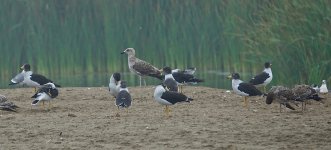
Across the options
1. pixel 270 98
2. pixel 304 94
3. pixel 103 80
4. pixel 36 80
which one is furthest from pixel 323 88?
pixel 103 80

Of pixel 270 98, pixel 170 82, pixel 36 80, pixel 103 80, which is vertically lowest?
pixel 270 98

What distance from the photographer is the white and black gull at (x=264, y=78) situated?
1858 centimetres

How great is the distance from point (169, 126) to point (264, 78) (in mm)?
5421

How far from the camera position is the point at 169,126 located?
13.6 meters

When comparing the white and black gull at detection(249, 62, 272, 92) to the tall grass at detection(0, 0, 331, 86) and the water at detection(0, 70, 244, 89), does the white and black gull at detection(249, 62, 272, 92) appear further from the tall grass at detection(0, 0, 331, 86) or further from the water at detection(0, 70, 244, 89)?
the tall grass at detection(0, 0, 331, 86)

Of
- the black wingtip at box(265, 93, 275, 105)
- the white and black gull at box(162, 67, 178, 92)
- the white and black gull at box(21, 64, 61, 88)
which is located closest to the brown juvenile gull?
the black wingtip at box(265, 93, 275, 105)

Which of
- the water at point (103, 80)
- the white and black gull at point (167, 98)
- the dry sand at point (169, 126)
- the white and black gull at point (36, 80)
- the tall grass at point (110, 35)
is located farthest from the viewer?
the tall grass at point (110, 35)

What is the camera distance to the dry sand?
12.0 metres

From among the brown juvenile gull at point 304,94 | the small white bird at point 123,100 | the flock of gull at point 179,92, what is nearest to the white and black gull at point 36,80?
the flock of gull at point 179,92

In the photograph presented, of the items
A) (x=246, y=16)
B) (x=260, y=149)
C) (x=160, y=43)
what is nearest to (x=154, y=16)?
(x=160, y=43)

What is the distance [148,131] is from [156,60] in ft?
38.8

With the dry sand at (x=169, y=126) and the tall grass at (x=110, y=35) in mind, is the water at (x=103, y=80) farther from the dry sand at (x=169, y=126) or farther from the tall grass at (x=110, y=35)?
the dry sand at (x=169, y=126)

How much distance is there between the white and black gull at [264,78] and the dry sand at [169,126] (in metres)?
0.40

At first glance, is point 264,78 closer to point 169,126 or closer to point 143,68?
point 143,68
